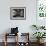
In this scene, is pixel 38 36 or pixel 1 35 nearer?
pixel 38 36

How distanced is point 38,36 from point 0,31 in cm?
190

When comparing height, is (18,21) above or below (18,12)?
below

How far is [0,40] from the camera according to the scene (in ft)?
24.3

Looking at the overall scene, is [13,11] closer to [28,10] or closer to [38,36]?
[28,10]

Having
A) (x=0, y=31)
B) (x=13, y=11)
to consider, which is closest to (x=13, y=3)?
(x=13, y=11)

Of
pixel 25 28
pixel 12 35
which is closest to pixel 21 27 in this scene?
pixel 25 28

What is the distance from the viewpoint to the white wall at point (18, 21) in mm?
7273

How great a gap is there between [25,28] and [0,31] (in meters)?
1.23

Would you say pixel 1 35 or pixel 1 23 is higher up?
pixel 1 23

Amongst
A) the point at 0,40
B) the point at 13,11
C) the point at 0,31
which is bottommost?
the point at 0,40

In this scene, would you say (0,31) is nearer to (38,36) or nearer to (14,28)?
(14,28)

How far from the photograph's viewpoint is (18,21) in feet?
24.1

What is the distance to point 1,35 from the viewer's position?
7375 mm

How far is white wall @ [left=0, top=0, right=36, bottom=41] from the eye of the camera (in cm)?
727
